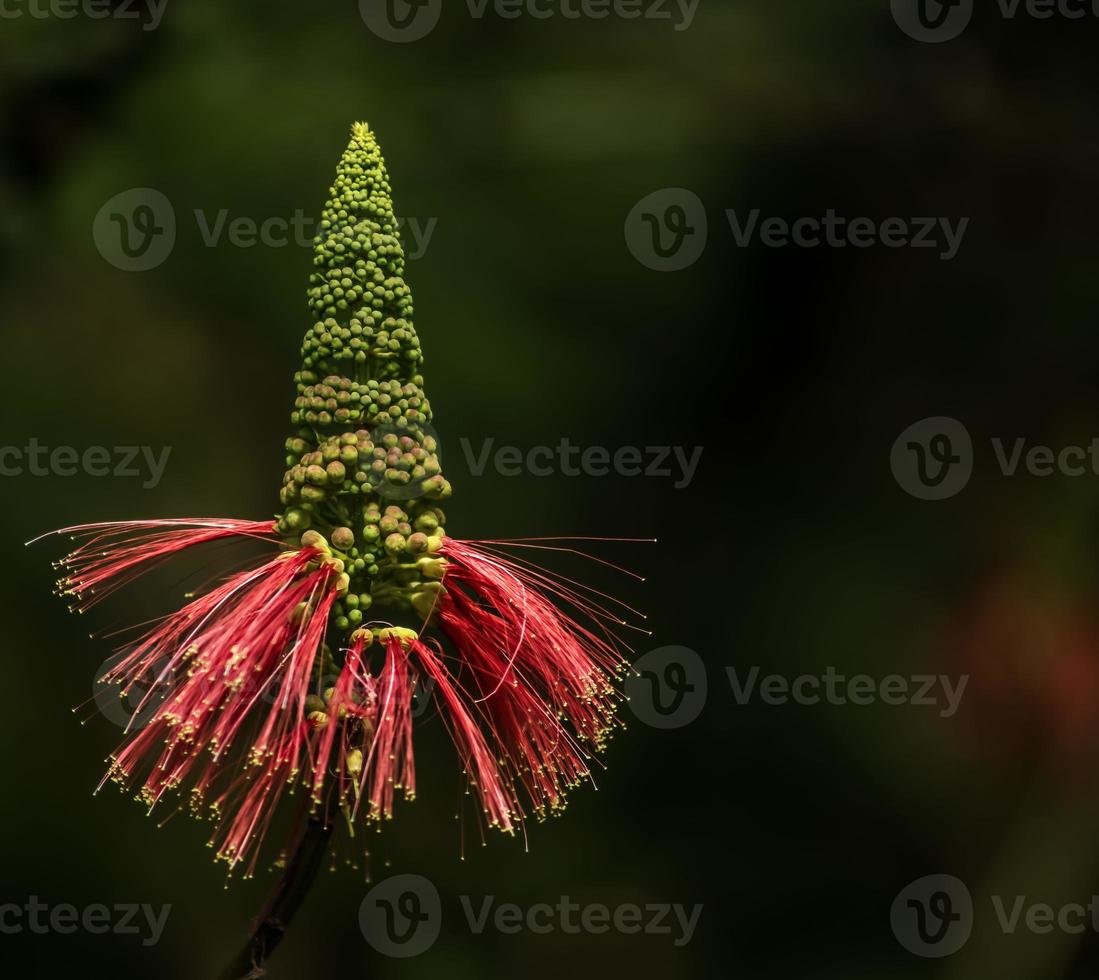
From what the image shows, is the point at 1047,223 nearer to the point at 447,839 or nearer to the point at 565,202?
the point at 565,202

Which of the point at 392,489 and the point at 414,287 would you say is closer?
the point at 392,489

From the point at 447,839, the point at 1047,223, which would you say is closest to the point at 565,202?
the point at 1047,223
